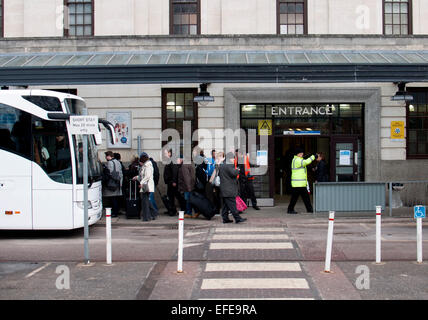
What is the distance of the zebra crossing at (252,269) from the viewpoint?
7.49 meters

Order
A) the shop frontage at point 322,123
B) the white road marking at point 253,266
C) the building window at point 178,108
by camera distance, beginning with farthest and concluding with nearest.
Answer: the building window at point 178,108, the shop frontage at point 322,123, the white road marking at point 253,266

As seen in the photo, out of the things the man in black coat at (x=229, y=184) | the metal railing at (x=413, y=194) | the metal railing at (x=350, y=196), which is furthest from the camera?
the metal railing at (x=413, y=194)

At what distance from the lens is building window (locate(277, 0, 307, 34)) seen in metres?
18.5

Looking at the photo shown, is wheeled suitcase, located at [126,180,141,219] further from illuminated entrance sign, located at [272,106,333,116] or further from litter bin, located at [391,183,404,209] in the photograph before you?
litter bin, located at [391,183,404,209]

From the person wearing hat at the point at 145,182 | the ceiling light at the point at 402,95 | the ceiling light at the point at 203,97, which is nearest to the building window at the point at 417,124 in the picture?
the ceiling light at the point at 402,95

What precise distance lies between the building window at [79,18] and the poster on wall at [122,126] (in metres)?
3.41

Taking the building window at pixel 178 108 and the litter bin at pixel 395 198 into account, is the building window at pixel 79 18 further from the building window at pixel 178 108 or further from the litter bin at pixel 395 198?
the litter bin at pixel 395 198

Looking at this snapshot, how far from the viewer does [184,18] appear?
18609 mm

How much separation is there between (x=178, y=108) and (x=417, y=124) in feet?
27.0

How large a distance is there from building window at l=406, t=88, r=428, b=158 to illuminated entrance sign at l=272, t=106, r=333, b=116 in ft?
9.19

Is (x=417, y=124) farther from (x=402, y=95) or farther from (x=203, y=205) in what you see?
(x=203, y=205)

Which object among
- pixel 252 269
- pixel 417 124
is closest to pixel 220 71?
pixel 417 124

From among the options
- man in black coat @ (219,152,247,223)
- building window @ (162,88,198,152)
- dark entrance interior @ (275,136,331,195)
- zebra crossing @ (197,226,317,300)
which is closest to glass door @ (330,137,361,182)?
dark entrance interior @ (275,136,331,195)
